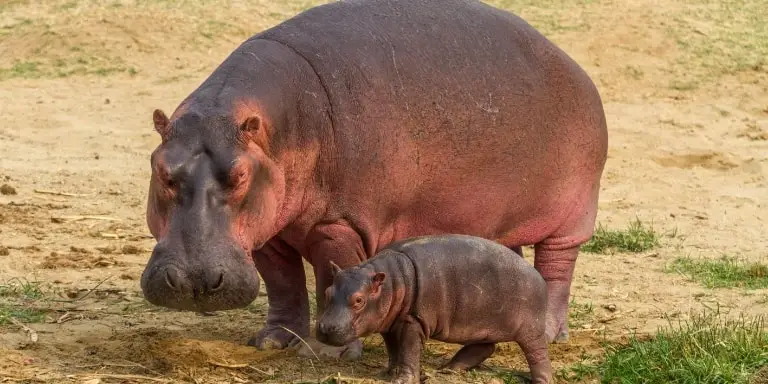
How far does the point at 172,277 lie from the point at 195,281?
0.08 metres

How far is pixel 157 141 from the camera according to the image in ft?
38.7

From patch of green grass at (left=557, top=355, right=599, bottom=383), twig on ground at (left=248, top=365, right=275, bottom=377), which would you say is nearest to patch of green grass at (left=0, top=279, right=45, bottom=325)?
twig on ground at (left=248, top=365, right=275, bottom=377)

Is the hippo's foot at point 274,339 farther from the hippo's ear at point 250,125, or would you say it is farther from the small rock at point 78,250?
the small rock at point 78,250

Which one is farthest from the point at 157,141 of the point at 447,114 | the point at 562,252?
the point at 447,114

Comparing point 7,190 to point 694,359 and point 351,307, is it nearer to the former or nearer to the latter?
point 351,307

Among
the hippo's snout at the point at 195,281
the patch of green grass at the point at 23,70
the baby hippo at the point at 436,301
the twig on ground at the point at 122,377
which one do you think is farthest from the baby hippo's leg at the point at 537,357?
the patch of green grass at the point at 23,70

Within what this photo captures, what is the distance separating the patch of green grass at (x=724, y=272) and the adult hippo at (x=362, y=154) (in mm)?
1230

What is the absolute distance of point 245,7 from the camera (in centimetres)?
1546

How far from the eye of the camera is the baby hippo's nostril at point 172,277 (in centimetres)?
475

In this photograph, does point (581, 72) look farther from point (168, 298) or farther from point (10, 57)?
point (10, 57)

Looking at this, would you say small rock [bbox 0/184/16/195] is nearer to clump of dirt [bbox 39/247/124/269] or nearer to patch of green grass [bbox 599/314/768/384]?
clump of dirt [bbox 39/247/124/269]

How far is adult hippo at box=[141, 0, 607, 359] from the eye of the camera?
4898mm

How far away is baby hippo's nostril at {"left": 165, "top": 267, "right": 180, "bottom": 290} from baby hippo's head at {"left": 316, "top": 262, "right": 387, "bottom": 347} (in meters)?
0.60

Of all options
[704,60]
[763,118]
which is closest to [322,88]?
[763,118]
